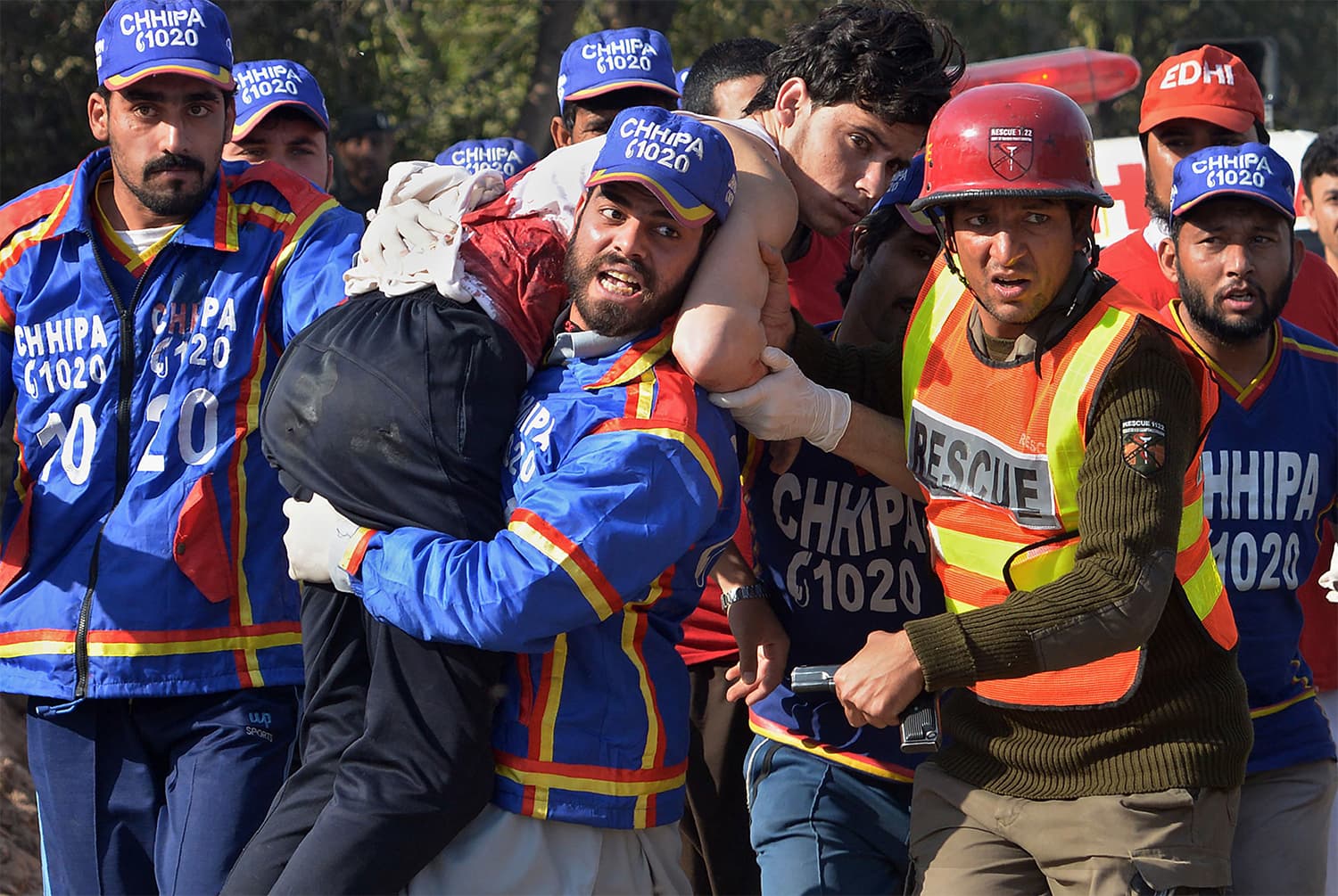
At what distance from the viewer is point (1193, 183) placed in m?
4.58

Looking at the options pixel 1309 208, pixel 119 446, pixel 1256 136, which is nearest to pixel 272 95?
pixel 119 446

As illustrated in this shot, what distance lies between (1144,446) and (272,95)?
4.13 metres

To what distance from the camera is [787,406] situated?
3.55 m

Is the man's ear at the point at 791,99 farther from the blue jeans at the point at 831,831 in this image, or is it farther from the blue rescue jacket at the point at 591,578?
the blue jeans at the point at 831,831

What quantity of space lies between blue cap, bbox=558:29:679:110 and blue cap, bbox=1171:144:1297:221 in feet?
8.62

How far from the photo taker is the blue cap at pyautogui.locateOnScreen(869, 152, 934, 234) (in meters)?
3.95

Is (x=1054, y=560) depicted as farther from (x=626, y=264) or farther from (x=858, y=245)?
(x=858, y=245)

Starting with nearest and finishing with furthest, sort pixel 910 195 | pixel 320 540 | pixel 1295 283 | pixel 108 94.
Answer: pixel 320 540 → pixel 910 195 → pixel 108 94 → pixel 1295 283

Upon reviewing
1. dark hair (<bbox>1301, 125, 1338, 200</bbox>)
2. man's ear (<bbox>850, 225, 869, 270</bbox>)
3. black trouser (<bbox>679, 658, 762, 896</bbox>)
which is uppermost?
man's ear (<bbox>850, 225, 869, 270</bbox>)

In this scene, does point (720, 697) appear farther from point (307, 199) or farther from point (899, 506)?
point (307, 199)

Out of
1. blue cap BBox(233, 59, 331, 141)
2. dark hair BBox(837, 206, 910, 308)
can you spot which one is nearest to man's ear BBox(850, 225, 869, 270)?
dark hair BBox(837, 206, 910, 308)

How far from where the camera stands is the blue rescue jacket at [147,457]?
14.5 ft

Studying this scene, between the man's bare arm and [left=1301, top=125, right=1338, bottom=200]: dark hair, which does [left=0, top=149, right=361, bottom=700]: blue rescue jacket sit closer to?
the man's bare arm

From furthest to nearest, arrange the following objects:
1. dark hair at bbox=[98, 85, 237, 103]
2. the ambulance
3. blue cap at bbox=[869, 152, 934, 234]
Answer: the ambulance < dark hair at bbox=[98, 85, 237, 103] < blue cap at bbox=[869, 152, 934, 234]
